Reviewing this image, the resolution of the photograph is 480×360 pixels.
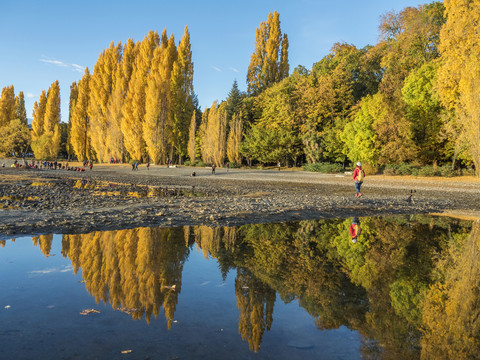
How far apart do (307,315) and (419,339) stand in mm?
1137

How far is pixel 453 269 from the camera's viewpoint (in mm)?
5484

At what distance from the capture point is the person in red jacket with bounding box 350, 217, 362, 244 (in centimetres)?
791

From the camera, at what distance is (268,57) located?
5950cm

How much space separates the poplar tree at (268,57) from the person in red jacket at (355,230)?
5192cm

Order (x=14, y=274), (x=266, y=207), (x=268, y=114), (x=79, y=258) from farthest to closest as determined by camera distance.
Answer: (x=268, y=114) < (x=266, y=207) < (x=79, y=258) < (x=14, y=274)

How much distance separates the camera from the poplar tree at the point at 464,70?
22.9 meters

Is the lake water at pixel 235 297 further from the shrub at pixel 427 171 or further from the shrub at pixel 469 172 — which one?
the shrub at pixel 469 172

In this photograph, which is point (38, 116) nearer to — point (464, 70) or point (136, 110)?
point (136, 110)

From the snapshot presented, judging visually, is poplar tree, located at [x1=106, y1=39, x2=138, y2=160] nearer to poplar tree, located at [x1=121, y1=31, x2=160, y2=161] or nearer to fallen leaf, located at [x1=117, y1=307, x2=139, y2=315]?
poplar tree, located at [x1=121, y1=31, x2=160, y2=161]

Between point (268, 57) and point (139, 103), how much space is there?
2572 cm

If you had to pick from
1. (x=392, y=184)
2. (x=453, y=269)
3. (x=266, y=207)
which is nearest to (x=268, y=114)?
(x=392, y=184)

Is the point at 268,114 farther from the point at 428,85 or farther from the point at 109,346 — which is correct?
the point at 109,346

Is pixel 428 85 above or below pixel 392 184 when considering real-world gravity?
above

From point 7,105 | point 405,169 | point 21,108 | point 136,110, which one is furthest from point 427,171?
point 21,108
